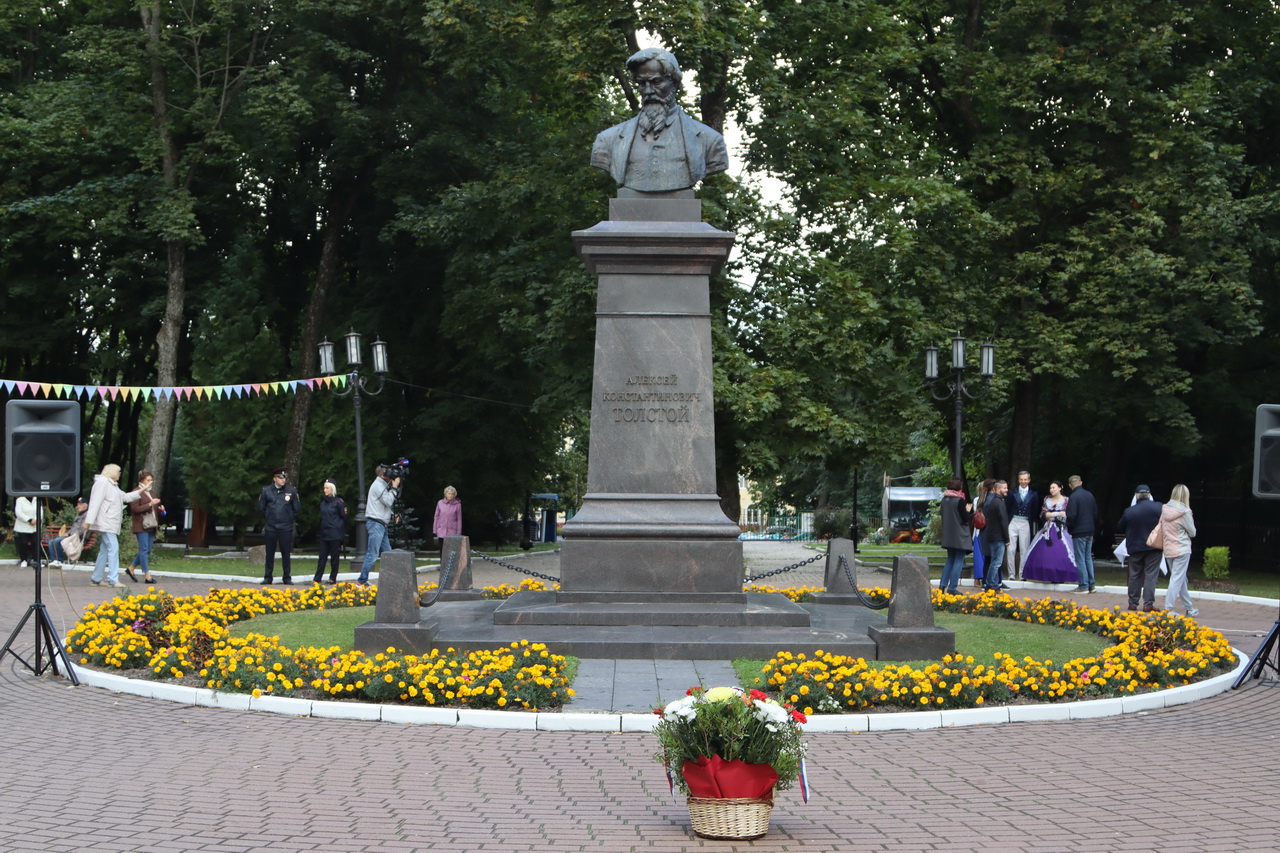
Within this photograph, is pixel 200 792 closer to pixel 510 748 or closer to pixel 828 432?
pixel 510 748

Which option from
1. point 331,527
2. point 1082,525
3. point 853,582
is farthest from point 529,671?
point 1082,525

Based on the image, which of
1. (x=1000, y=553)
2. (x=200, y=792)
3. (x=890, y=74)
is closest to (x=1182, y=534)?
(x=1000, y=553)

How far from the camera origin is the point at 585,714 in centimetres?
873

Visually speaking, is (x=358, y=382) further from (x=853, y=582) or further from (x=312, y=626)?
(x=853, y=582)

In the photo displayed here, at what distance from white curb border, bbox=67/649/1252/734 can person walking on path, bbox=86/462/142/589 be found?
395 inches

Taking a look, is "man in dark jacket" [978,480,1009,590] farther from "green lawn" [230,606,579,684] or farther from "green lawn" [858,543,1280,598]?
"green lawn" [230,606,579,684]

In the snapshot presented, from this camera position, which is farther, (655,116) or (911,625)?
(655,116)

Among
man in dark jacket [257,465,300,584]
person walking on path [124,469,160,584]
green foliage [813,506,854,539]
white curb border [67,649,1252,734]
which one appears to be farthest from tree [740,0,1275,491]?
green foliage [813,506,854,539]

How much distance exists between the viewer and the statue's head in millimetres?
13266

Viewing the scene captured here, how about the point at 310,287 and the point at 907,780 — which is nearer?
the point at 907,780

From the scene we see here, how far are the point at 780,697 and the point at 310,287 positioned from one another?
2764 cm

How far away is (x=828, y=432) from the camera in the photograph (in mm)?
23781

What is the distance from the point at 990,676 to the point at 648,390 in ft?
14.7

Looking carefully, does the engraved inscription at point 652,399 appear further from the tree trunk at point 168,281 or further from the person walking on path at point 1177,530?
the tree trunk at point 168,281
